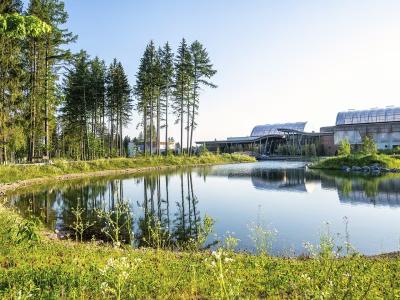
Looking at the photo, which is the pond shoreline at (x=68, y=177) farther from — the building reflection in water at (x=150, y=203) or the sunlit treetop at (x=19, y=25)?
the sunlit treetop at (x=19, y=25)

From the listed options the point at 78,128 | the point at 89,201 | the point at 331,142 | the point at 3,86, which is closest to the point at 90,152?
the point at 78,128

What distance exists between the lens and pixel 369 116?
85.7 meters

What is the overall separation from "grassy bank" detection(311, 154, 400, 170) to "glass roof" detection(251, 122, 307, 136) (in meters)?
62.4

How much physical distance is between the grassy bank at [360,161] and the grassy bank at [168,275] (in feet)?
115

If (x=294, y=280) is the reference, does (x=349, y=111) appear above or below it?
above

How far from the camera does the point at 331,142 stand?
8362cm

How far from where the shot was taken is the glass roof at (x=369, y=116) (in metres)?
82.6

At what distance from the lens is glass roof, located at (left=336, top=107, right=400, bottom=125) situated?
271 ft

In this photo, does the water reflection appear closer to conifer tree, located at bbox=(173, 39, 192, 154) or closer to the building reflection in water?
the building reflection in water

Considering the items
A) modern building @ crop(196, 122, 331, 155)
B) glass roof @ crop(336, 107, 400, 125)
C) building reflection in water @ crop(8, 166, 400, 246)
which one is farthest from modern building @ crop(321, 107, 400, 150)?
building reflection in water @ crop(8, 166, 400, 246)

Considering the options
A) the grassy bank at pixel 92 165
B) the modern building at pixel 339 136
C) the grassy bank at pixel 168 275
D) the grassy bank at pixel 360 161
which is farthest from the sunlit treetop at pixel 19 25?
the modern building at pixel 339 136

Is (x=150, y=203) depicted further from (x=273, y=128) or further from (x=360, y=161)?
(x=273, y=128)

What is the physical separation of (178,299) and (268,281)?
1.79 m

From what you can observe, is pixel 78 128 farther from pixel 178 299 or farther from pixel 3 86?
pixel 178 299
